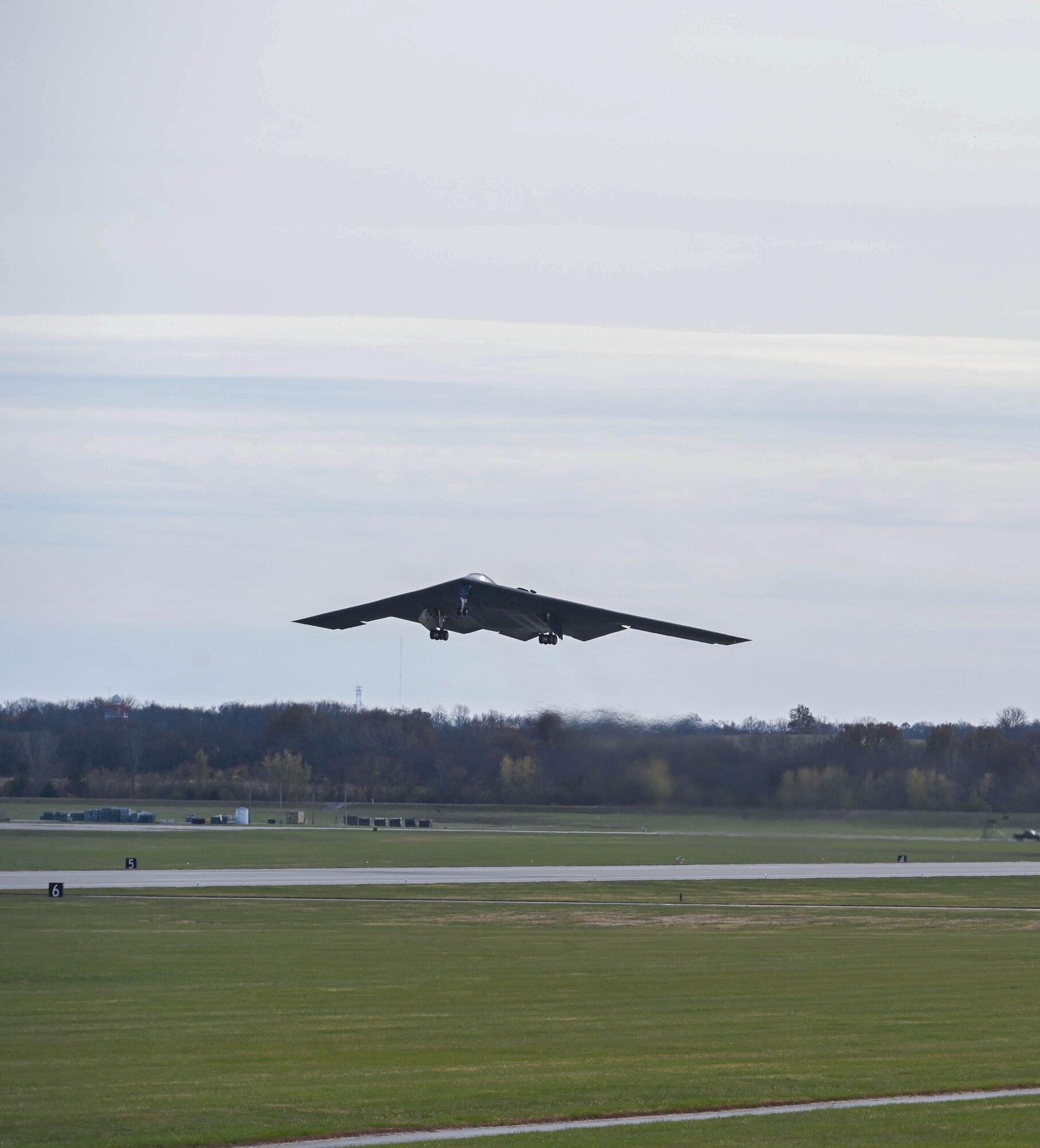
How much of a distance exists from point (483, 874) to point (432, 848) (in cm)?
2356

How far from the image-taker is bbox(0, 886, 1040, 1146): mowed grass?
21.4 metres

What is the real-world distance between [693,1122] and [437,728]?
5953 centimetres

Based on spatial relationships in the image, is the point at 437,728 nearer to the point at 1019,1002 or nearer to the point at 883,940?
the point at 883,940

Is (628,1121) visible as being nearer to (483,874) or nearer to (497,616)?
(497,616)

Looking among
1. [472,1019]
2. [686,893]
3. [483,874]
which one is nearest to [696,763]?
[686,893]

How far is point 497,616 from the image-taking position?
129 ft

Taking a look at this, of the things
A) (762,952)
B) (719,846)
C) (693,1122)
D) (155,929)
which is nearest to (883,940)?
(762,952)

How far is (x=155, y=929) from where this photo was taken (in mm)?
49562

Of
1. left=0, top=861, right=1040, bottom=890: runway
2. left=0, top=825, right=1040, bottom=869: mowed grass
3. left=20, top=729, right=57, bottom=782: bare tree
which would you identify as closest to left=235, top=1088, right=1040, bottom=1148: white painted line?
left=0, top=861, right=1040, bottom=890: runway

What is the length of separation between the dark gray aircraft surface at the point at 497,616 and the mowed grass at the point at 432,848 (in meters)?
39.4

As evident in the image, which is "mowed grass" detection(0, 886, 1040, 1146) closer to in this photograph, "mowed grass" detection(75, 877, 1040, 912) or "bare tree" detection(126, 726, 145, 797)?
"mowed grass" detection(75, 877, 1040, 912)

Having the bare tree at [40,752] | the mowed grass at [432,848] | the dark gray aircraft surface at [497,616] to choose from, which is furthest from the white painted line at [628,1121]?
the bare tree at [40,752]

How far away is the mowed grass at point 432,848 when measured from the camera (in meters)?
87.1

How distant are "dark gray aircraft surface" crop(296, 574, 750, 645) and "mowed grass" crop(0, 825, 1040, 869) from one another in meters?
39.4
